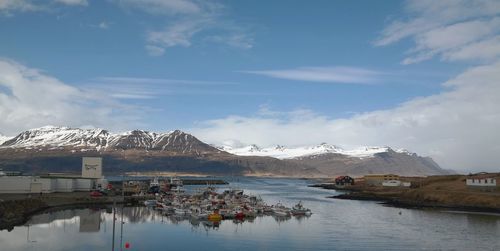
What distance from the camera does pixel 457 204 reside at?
81312mm

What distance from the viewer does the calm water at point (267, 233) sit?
43906 mm

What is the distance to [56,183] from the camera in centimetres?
8512

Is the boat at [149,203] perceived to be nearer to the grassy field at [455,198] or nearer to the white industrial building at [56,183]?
the white industrial building at [56,183]

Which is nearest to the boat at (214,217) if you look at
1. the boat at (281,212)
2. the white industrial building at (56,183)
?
the boat at (281,212)

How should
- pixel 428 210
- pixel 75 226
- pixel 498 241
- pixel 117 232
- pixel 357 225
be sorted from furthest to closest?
pixel 428 210, pixel 357 225, pixel 75 226, pixel 117 232, pixel 498 241

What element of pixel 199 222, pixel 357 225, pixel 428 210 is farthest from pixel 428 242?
pixel 428 210

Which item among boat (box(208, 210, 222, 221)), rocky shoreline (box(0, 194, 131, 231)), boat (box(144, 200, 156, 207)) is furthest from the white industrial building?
boat (box(208, 210, 222, 221))

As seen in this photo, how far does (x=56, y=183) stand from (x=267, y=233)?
159 ft

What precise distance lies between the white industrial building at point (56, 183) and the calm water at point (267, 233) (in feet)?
46.5

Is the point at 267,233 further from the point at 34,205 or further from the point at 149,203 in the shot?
the point at 149,203

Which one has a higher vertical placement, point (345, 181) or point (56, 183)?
point (56, 183)

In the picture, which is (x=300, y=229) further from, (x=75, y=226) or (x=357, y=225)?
(x=75, y=226)

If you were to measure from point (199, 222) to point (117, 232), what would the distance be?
43.2ft

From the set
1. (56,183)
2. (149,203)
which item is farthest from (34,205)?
(149,203)
